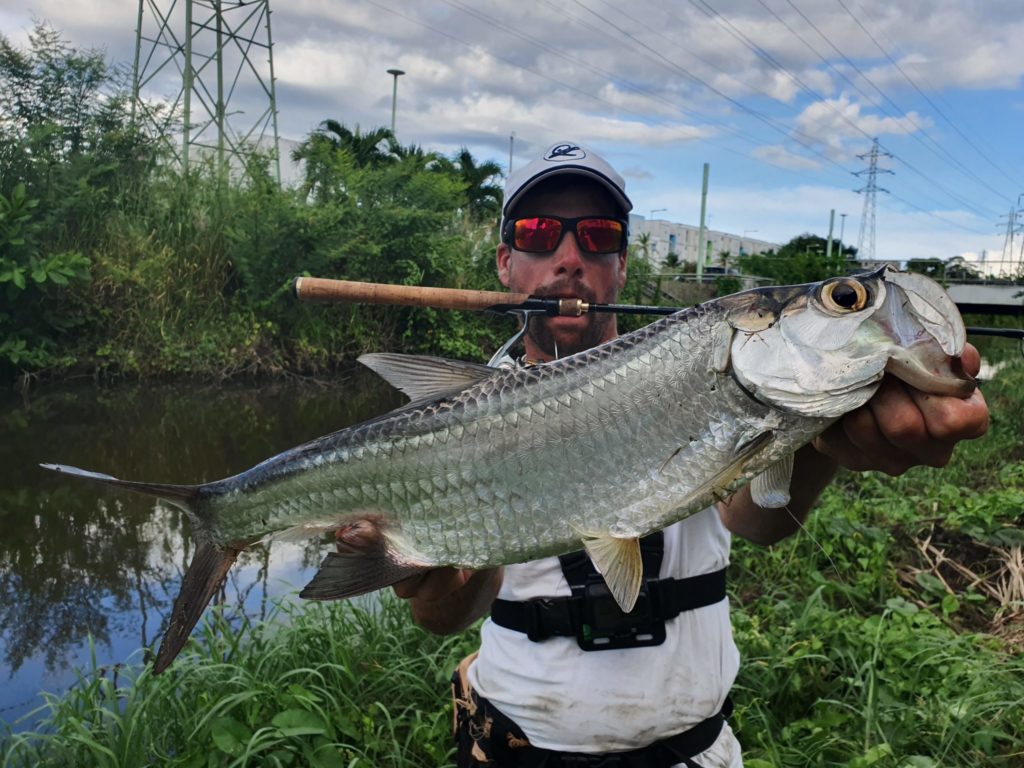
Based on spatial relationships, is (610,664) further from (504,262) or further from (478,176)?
(478,176)

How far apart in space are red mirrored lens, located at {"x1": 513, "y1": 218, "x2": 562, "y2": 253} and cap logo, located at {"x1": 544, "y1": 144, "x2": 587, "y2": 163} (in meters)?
0.25

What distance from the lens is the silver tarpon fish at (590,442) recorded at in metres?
1.42

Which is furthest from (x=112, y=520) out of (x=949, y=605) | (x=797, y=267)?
(x=797, y=267)

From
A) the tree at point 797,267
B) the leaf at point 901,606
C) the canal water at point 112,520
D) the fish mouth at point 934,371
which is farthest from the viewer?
the tree at point 797,267

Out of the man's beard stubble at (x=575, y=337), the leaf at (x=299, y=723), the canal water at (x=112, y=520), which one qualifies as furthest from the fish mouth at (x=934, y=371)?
the canal water at (x=112, y=520)

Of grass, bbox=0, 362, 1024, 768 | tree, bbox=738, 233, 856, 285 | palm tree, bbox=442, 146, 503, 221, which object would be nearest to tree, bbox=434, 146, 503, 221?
palm tree, bbox=442, 146, 503, 221

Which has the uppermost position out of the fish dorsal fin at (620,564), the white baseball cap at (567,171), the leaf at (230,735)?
the white baseball cap at (567,171)

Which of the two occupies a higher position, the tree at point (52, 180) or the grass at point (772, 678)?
the tree at point (52, 180)

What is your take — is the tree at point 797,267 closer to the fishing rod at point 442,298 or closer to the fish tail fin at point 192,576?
the fishing rod at point 442,298

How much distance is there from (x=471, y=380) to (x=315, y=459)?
43cm

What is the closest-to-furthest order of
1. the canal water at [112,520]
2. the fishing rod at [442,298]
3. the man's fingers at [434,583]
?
the man's fingers at [434,583] → the fishing rod at [442,298] → the canal water at [112,520]

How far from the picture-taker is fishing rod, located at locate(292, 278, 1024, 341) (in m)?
2.43

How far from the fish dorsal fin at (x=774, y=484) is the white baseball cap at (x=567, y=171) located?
60.3 inches

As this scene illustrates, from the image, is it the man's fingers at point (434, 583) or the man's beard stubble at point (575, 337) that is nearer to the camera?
the man's fingers at point (434, 583)
